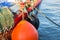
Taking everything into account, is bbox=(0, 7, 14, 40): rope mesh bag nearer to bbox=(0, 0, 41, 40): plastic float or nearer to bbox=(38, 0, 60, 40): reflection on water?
bbox=(0, 0, 41, 40): plastic float

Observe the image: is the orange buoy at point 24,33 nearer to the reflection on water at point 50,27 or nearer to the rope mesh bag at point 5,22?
the rope mesh bag at point 5,22

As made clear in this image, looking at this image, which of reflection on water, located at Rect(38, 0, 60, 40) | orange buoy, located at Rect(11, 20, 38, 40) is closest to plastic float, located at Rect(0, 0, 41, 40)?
orange buoy, located at Rect(11, 20, 38, 40)

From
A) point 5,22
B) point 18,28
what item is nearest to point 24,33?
point 18,28

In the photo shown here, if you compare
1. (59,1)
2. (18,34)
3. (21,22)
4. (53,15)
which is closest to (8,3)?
(21,22)

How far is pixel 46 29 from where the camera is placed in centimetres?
335

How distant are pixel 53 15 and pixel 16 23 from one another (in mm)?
2090

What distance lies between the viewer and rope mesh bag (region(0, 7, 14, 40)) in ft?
6.50

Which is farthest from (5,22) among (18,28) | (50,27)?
(50,27)

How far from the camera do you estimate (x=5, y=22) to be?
6.55ft

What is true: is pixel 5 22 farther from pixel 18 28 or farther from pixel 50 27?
pixel 50 27

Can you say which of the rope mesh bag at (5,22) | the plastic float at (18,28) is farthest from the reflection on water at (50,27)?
the rope mesh bag at (5,22)

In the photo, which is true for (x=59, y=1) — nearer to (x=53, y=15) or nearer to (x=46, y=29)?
(x=53, y=15)

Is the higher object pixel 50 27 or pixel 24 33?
pixel 24 33

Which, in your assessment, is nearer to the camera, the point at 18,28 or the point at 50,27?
the point at 18,28
